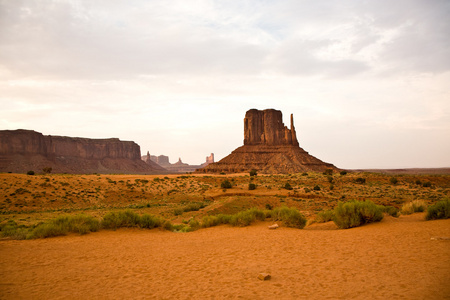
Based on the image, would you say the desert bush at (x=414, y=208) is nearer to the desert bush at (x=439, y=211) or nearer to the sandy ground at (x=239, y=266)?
the desert bush at (x=439, y=211)

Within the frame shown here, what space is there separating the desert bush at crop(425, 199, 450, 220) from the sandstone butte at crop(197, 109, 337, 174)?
218 ft

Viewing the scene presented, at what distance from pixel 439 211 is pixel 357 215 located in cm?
475

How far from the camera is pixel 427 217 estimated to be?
1603 centimetres

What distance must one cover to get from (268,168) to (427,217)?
2831 inches

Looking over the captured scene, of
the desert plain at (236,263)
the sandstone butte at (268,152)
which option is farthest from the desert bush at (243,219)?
the sandstone butte at (268,152)

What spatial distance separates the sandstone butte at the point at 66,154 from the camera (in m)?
114

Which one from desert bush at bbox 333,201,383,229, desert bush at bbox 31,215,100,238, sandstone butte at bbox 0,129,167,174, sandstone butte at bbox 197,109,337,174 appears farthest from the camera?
sandstone butte at bbox 0,129,167,174

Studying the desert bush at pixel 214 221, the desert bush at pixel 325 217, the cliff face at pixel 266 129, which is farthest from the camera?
the cliff face at pixel 266 129

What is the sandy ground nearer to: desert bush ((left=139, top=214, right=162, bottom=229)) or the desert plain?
the desert plain

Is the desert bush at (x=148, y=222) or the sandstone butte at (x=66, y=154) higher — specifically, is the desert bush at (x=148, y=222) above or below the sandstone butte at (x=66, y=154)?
below

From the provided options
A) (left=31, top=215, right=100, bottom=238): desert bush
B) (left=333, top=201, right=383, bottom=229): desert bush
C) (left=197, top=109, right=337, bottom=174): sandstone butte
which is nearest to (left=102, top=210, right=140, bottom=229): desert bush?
(left=31, top=215, right=100, bottom=238): desert bush

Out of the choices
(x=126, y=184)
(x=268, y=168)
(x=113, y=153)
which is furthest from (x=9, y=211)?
(x=113, y=153)

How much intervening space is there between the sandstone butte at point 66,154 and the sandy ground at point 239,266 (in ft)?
374

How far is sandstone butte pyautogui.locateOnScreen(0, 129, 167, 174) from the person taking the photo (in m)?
114
